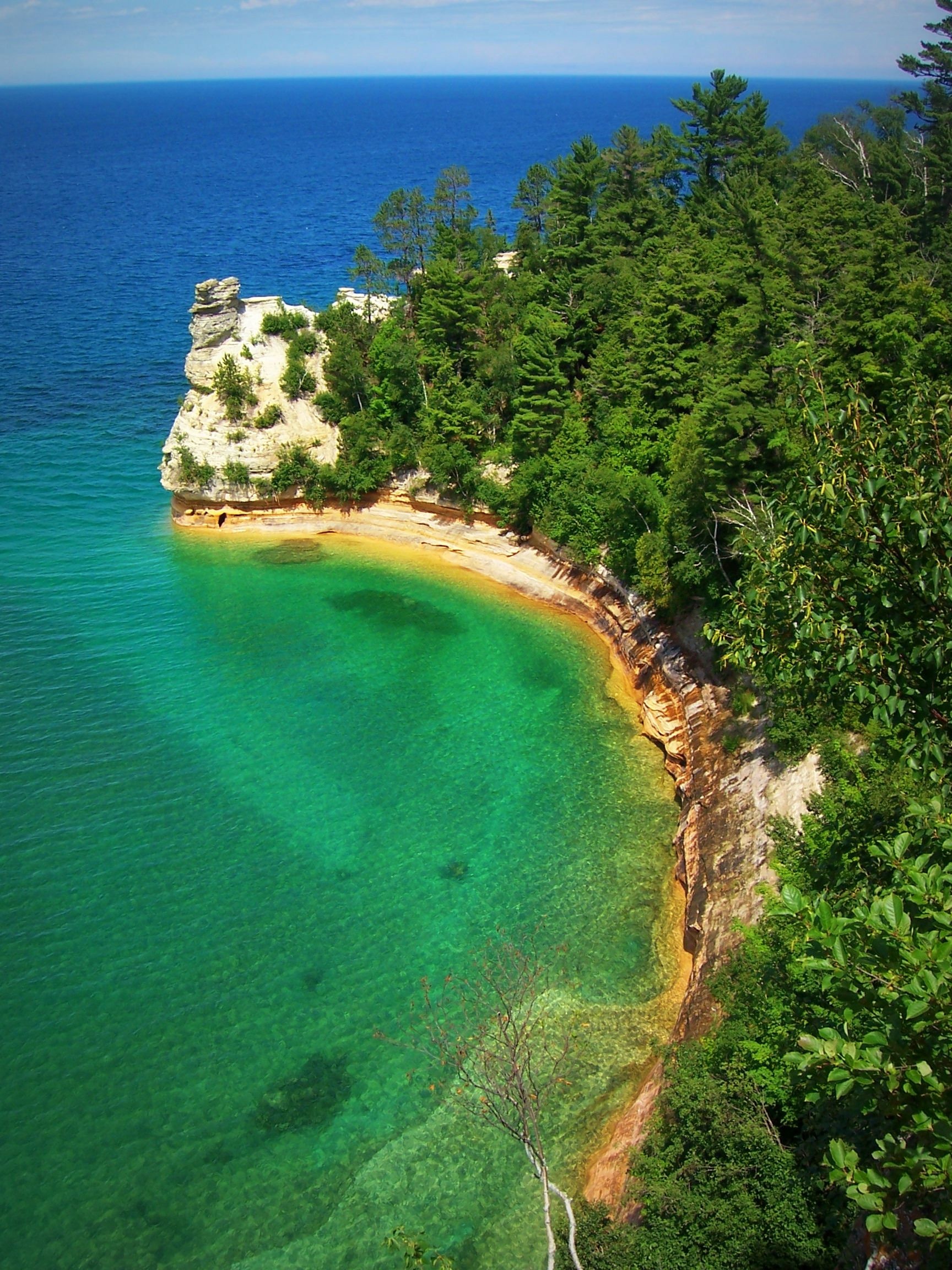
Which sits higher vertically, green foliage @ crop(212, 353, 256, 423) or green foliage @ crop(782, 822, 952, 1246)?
green foliage @ crop(782, 822, 952, 1246)

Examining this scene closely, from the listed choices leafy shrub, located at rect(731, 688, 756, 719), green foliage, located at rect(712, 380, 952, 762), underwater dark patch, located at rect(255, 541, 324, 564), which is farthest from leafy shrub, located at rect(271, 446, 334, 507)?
green foliage, located at rect(712, 380, 952, 762)

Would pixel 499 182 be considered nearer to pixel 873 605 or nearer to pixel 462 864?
pixel 462 864

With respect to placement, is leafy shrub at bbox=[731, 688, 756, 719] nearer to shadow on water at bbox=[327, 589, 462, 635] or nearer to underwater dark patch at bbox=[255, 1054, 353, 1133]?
shadow on water at bbox=[327, 589, 462, 635]

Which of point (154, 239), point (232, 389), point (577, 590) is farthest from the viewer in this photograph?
point (154, 239)

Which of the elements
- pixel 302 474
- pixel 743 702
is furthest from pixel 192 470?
pixel 743 702

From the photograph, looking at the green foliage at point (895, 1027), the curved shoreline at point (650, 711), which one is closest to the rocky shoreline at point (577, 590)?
the curved shoreline at point (650, 711)

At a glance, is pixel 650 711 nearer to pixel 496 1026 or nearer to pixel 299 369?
pixel 496 1026

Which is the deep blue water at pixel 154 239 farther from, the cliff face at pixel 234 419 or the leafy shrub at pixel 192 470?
the leafy shrub at pixel 192 470
